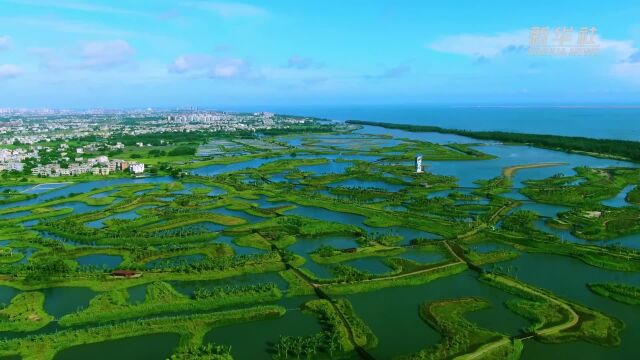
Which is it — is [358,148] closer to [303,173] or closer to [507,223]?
[303,173]

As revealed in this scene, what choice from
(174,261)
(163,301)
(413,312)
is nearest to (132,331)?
(163,301)

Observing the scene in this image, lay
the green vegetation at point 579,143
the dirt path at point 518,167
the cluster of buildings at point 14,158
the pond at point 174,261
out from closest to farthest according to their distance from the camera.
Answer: the pond at point 174,261 → the dirt path at point 518,167 → the cluster of buildings at point 14,158 → the green vegetation at point 579,143

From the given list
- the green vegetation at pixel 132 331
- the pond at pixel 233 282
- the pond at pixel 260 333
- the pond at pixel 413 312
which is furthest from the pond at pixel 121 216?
the pond at pixel 413 312

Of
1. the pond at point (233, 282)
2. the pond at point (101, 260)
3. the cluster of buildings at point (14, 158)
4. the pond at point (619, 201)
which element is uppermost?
the pond at point (619, 201)

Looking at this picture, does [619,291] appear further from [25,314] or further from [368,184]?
[368,184]

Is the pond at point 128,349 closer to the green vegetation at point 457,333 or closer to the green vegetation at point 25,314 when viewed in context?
the green vegetation at point 25,314

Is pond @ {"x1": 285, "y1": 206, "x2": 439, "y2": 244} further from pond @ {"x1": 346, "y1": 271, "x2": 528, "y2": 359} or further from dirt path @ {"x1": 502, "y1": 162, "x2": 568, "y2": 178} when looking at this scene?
dirt path @ {"x1": 502, "y1": 162, "x2": 568, "y2": 178}

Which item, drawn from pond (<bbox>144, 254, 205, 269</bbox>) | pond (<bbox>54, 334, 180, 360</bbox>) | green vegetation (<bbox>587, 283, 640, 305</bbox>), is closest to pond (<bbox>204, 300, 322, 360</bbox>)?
pond (<bbox>54, 334, 180, 360</bbox>)

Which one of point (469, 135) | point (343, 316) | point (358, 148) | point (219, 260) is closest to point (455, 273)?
point (343, 316)

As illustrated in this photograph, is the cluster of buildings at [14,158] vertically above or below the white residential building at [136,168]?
below
